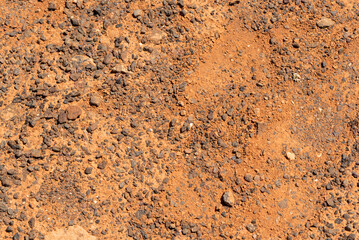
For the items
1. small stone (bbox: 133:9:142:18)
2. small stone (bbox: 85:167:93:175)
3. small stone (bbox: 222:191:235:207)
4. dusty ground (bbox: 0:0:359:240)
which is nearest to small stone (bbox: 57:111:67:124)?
dusty ground (bbox: 0:0:359:240)

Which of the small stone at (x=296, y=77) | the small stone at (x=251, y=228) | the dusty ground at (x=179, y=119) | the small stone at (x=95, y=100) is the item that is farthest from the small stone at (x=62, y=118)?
the small stone at (x=296, y=77)

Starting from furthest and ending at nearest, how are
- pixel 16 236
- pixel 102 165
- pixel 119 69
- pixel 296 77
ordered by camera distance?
pixel 296 77 < pixel 119 69 < pixel 102 165 < pixel 16 236

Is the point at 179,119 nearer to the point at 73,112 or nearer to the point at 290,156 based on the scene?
the point at 73,112

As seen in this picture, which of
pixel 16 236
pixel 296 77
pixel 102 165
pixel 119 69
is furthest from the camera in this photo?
pixel 296 77

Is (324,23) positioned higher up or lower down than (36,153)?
higher up

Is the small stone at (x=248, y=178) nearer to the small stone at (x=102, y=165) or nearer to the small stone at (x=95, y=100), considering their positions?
the small stone at (x=102, y=165)

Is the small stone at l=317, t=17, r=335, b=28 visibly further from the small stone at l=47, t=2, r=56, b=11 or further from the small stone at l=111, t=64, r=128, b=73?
the small stone at l=47, t=2, r=56, b=11

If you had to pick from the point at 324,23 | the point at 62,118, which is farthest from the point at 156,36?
the point at 324,23
